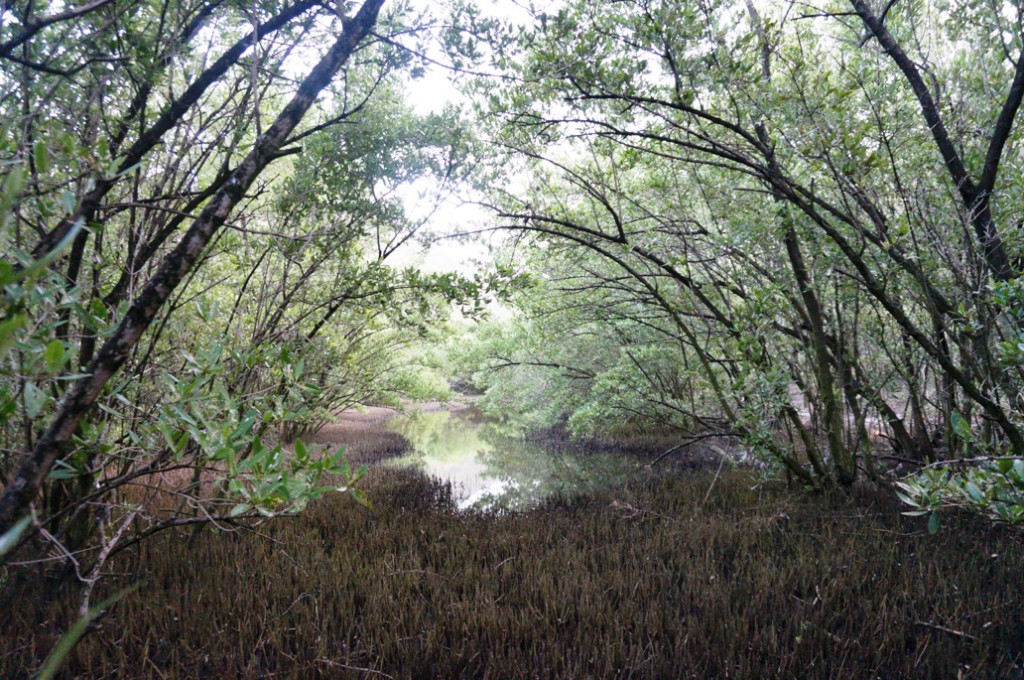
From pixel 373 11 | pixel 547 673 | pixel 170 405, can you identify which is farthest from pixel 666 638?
pixel 373 11

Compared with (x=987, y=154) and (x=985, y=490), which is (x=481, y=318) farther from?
(x=987, y=154)

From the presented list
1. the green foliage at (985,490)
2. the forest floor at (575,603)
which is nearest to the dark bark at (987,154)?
the forest floor at (575,603)

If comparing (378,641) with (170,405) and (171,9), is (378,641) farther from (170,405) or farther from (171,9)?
(171,9)

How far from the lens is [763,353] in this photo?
4297 millimetres

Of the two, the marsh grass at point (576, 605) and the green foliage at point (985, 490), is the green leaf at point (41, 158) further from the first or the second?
the green foliage at point (985, 490)

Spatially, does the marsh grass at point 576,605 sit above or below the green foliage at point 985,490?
below

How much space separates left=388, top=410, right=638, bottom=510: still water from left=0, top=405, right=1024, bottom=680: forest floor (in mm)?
2458

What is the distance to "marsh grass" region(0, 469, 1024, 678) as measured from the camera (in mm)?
2600

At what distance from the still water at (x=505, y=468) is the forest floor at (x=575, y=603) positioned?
2.46 metres

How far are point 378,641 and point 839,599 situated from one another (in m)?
2.63

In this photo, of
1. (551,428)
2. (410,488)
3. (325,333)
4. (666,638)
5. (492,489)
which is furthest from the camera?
(551,428)

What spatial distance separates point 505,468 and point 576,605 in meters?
6.92

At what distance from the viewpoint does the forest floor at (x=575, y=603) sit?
8.53 ft

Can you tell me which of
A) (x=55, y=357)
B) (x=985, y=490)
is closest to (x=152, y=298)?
(x=55, y=357)
